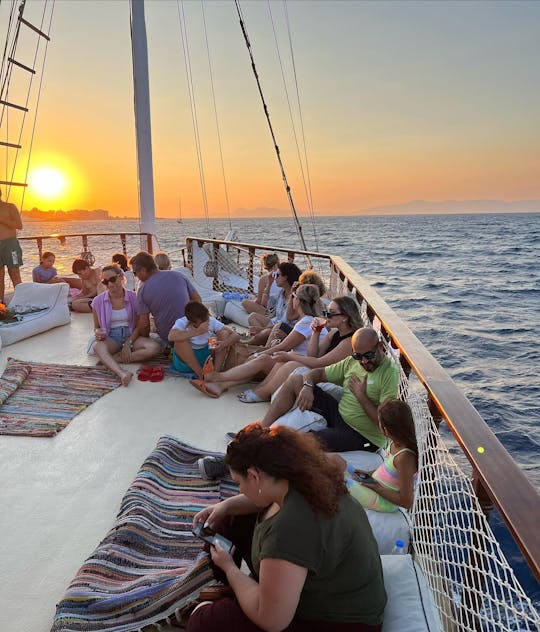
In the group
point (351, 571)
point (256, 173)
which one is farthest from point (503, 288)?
point (351, 571)

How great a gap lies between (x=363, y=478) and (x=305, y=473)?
0.88m

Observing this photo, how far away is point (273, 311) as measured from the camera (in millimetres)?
5391

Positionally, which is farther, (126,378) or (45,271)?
(45,271)

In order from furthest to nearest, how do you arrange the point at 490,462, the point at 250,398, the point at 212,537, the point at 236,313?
the point at 236,313, the point at 250,398, the point at 212,537, the point at 490,462

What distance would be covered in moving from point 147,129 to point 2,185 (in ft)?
6.37

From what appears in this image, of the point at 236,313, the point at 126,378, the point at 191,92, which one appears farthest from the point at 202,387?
the point at 191,92

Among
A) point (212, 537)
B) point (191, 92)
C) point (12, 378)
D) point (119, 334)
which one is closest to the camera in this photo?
point (212, 537)

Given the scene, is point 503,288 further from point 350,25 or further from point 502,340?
point 350,25

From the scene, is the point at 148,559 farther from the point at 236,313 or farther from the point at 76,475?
the point at 236,313

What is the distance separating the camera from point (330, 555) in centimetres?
120

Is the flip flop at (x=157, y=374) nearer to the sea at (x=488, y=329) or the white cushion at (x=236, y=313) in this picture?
the white cushion at (x=236, y=313)

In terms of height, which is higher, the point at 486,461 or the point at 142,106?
the point at 142,106

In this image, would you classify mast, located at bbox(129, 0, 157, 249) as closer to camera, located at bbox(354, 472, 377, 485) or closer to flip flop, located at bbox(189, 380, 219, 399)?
flip flop, located at bbox(189, 380, 219, 399)

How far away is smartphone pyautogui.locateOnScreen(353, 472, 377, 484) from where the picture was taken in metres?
1.97
